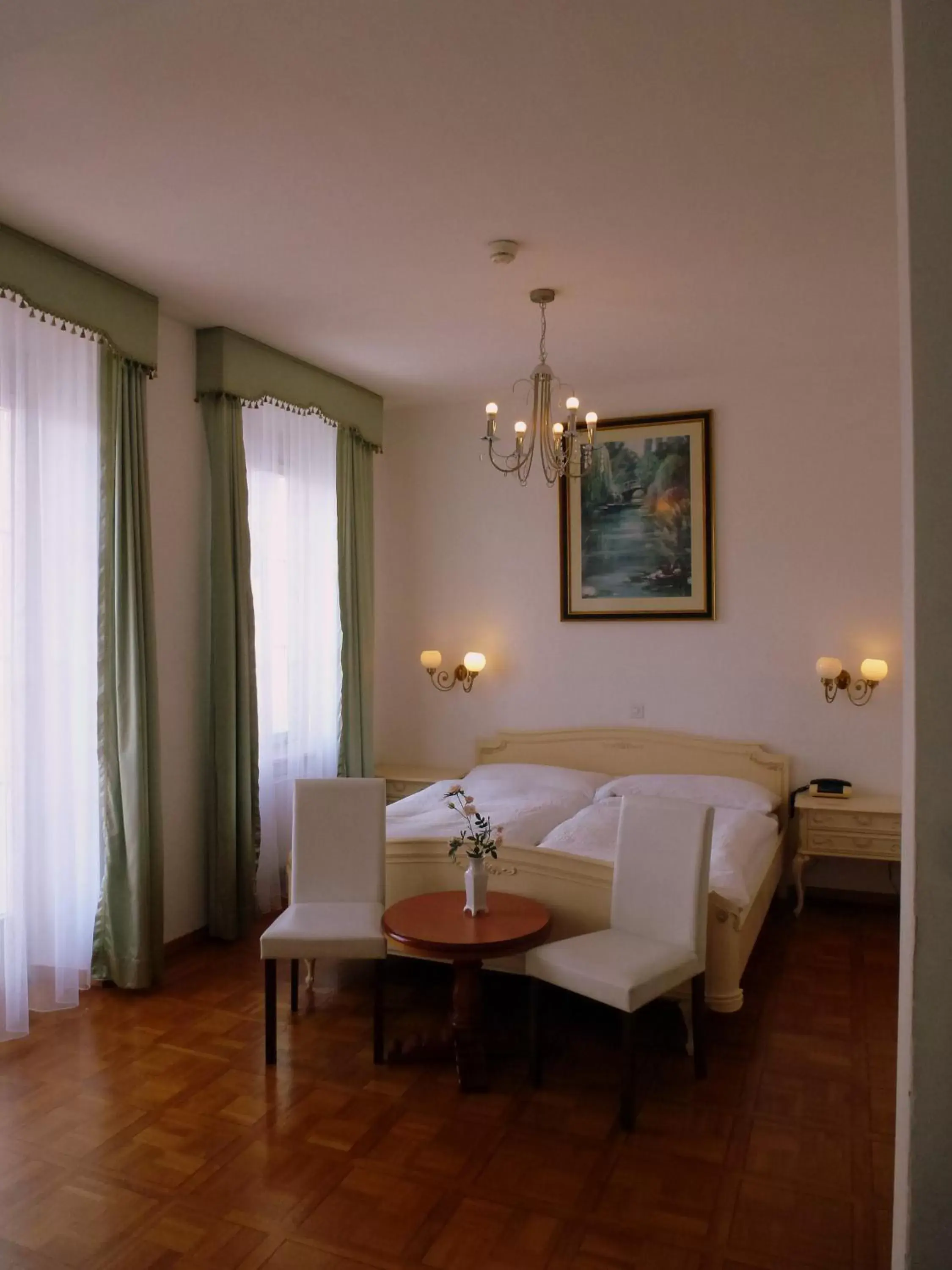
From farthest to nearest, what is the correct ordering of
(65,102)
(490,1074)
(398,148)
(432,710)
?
(432,710), (490,1074), (398,148), (65,102)

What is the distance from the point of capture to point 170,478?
4027 mm

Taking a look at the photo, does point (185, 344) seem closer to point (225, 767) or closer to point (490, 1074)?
point (225, 767)

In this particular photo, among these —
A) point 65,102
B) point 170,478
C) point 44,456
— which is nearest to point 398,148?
point 65,102

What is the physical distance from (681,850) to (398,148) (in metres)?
2.25

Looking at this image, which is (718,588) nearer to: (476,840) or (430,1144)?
(476,840)

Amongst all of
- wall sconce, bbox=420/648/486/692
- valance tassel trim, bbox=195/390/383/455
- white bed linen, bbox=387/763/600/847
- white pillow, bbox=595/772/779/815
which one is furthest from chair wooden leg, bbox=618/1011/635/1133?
valance tassel trim, bbox=195/390/383/455

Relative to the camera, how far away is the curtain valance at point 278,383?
163 inches

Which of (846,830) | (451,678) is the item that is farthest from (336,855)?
(846,830)

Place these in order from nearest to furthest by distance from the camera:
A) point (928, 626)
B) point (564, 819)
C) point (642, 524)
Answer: point (928, 626) → point (564, 819) → point (642, 524)

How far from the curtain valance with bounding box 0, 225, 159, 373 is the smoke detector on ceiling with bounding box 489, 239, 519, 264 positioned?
1.43 metres

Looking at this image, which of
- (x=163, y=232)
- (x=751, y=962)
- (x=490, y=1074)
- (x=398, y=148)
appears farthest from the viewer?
(x=751, y=962)

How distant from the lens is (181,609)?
4.08 meters

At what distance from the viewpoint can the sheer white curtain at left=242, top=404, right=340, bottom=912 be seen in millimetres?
4477

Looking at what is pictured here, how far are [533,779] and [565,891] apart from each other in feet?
5.19
